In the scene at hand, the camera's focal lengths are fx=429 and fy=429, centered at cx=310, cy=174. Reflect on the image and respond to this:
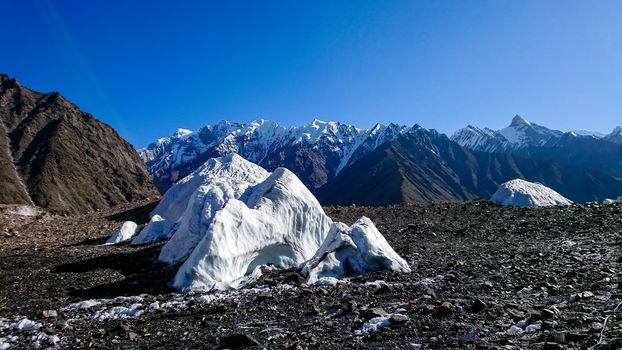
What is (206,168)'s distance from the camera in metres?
36.0

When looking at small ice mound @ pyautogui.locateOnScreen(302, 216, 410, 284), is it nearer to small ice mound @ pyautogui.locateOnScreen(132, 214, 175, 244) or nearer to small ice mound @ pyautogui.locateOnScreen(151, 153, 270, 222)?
small ice mound @ pyautogui.locateOnScreen(151, 153, 270, 222)

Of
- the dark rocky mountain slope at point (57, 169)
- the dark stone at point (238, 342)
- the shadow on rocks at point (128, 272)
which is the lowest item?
the dark stone at point (238, 342)

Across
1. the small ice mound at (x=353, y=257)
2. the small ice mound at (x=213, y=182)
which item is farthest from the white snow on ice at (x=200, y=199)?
the small ice mound at (x=353, y=257)

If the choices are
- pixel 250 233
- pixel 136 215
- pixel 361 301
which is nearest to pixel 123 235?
pixel 136 215

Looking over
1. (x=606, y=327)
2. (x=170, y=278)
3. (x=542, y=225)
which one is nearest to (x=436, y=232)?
(x=542, y=225)

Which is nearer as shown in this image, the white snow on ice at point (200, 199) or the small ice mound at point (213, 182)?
the white snow on ice at point (200, 199)

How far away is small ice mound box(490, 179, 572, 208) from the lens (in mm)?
33000

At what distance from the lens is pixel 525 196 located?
33344 millimetres

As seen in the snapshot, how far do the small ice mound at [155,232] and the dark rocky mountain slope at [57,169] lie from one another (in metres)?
122

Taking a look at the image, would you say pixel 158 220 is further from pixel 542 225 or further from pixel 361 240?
pixel 542 225

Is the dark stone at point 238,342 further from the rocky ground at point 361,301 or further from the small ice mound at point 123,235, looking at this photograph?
the small ice mound at point 123,235

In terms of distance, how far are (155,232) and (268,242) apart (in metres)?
10.1

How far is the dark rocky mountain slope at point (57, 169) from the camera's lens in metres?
139

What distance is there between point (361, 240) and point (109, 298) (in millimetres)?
8782
